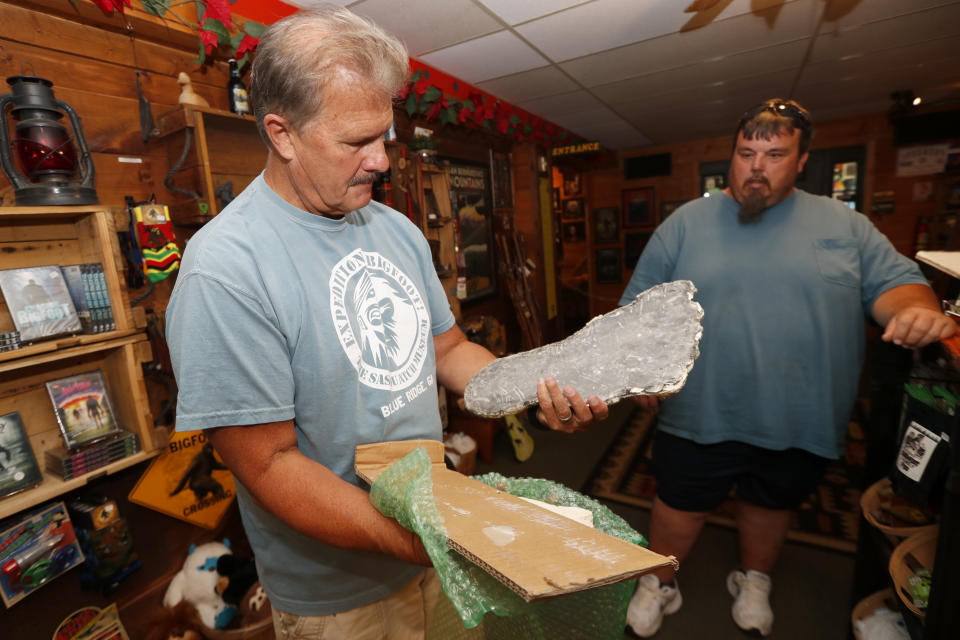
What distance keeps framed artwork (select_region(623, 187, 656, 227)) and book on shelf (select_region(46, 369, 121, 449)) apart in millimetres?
6318

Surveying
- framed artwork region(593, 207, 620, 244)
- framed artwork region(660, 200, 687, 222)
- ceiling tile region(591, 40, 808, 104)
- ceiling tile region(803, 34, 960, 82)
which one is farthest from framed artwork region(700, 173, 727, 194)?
ceiling tile region(591, 40, 808, 104)

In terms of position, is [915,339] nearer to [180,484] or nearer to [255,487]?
[255,487]

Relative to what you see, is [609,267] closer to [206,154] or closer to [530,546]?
[206,154]

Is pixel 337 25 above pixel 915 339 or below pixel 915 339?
above

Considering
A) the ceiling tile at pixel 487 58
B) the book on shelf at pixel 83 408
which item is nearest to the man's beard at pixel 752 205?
the ceiling tile at pixel 487 58

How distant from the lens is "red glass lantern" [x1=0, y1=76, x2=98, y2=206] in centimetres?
132

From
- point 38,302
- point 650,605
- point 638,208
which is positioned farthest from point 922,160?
point 38,302

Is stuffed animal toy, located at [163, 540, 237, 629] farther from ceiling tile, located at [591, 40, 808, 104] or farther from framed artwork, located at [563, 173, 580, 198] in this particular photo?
framed artwork, located at [563, 173, 580, 198]

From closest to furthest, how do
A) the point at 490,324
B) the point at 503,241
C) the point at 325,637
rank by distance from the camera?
1. the point at 325,637
2. the point at 490,324
3. the point at 503,241

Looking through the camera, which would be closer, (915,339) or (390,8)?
(915,339)

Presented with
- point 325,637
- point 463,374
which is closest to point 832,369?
point 463,374

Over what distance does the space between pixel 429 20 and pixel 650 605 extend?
110 inches

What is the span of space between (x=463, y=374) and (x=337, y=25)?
693mm

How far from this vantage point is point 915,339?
1.11 metres
